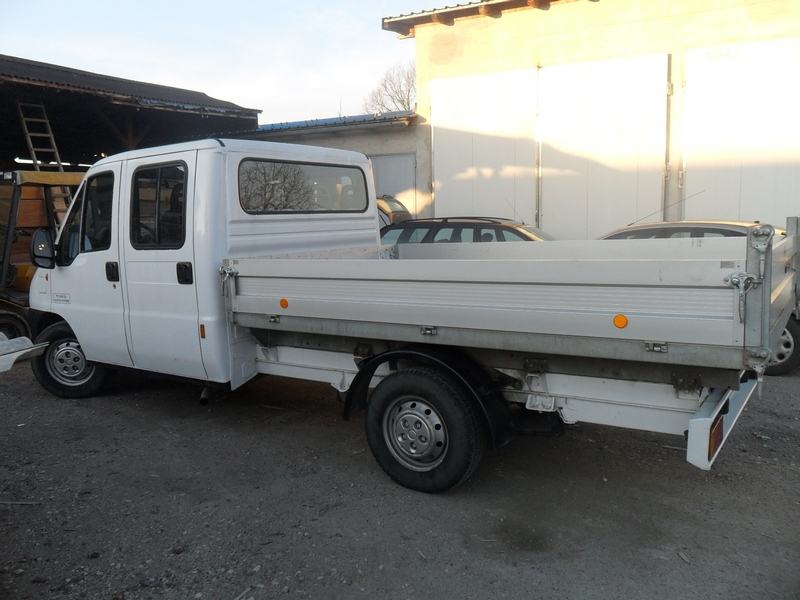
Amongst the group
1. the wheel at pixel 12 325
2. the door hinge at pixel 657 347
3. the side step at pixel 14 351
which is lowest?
the wheel at pixel 12 325

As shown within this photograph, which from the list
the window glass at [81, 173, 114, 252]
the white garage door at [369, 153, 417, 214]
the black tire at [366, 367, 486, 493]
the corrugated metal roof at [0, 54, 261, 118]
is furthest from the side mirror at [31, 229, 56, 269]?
the white garage door at [369, 153, 417, 214]

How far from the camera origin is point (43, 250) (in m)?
5.70

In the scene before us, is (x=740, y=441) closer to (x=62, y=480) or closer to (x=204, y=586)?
(x=204, y=586)

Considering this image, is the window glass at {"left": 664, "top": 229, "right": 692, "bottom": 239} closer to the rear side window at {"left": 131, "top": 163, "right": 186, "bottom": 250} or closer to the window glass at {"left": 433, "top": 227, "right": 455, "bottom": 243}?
the window glass at {"left": 433, "top": 227, "right": 455, "bottom": 243}

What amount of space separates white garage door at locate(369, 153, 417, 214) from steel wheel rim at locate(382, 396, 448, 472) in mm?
10606

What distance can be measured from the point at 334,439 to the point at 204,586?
2.03 metres

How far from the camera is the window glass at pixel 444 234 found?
9318 millimetres

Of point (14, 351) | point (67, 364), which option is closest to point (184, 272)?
point (14, 351)

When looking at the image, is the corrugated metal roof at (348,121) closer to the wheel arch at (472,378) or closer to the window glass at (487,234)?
the window glass at (487,234)

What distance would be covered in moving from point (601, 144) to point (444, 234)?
472 cm

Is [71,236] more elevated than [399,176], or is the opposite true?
[399,176]

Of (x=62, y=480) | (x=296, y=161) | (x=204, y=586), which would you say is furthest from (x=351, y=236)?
(x=204, y=586)

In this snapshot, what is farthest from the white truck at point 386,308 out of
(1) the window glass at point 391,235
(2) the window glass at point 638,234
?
(1) the window glass at point 391,235

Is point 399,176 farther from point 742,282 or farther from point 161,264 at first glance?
point 742,282
